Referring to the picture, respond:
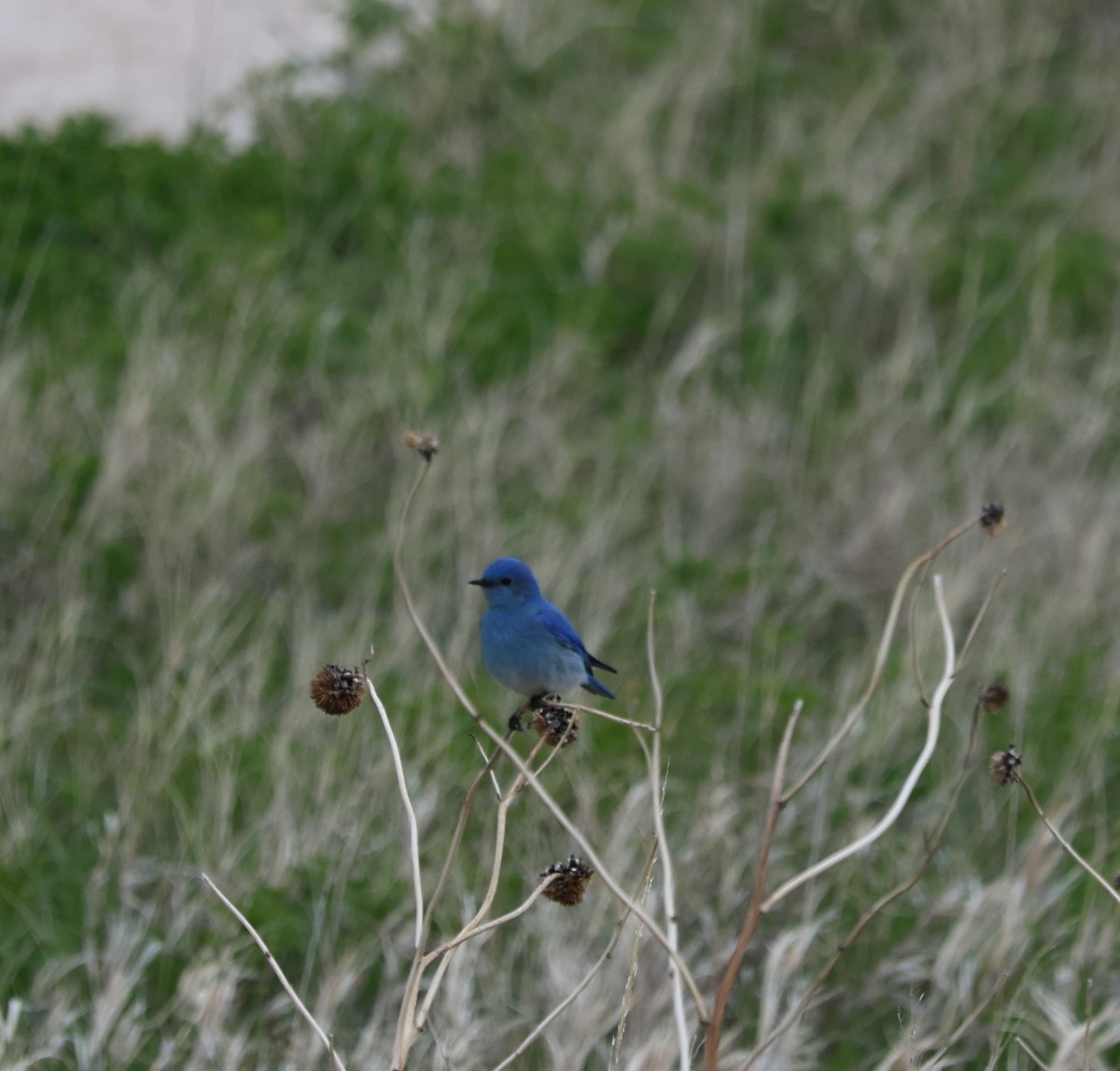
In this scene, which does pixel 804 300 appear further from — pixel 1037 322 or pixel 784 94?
pixel 784 94

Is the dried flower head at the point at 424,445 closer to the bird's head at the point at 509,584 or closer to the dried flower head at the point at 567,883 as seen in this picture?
the dried flower head at the point at 567,883

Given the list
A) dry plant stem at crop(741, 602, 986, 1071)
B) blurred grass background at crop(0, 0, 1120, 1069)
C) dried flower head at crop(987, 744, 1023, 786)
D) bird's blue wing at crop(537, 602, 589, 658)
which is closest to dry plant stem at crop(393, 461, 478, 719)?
dry plant stem at crop(741, 602, 986, 1071)

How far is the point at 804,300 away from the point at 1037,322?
3.11 ft

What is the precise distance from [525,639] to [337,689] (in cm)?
90

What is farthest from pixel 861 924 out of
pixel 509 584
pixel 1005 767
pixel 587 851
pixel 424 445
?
pixel 509 584

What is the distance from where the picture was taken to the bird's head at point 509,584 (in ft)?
10.0

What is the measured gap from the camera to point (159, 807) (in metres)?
4.28

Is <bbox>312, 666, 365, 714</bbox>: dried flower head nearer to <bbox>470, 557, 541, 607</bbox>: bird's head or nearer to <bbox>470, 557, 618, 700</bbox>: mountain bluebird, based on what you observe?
<bbox>470, 557, 618, 700</bbox>: mountain bluebird

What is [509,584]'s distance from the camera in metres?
3.07

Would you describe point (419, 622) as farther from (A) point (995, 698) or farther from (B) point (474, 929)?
(A) point (995, 698)

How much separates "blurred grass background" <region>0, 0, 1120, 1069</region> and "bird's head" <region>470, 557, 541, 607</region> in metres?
0.40

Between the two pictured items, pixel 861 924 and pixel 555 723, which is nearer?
pixel 861 924

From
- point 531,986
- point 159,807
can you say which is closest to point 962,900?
point 531,986

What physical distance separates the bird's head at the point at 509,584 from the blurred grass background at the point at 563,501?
0.40 metres
